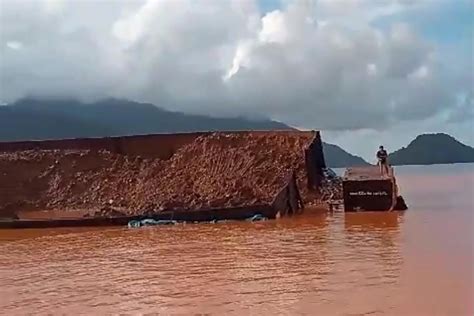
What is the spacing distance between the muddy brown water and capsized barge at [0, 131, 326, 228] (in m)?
5.01

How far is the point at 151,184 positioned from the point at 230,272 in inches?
548

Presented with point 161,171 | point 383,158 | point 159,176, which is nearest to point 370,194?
point 383,158

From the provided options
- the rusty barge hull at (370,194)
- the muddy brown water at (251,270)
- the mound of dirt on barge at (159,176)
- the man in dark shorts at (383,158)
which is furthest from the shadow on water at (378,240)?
the mound of dirt on barge at (159,176)

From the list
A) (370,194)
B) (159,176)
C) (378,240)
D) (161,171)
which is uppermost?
(161,171)

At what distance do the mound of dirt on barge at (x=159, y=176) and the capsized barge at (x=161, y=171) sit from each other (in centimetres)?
3

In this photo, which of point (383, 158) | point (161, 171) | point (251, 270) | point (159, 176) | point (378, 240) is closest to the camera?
point (251, 270)

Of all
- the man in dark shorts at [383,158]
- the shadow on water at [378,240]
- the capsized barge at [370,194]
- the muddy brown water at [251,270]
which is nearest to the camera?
the muddy brown water at [251,270]

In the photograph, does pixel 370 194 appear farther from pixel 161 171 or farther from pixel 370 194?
pixel 161 171

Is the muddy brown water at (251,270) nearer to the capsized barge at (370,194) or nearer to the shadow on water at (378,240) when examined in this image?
the shadow on water at (378,240)

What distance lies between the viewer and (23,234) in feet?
60.9

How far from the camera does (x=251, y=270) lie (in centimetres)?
1066

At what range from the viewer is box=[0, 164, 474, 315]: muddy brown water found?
8266 mm

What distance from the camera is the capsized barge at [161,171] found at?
2284cm

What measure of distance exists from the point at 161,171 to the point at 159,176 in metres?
0.33
